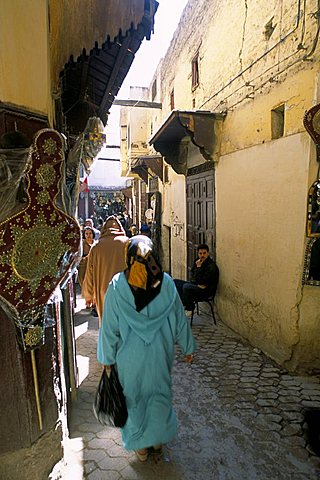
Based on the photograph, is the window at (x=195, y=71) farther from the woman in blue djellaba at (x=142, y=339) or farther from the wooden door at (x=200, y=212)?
the woman in blue djellaba at (x=142, y=339)

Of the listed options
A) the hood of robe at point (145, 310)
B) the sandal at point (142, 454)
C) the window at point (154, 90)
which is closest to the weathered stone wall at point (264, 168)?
the hood of robe at point (145, 310)

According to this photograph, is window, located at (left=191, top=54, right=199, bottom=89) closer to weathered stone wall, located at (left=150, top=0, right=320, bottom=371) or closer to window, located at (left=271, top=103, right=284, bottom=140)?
weathered stone wall, located at (left=150, top=0, right=320, bottom=371)

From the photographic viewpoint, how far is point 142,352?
2311 millimetres

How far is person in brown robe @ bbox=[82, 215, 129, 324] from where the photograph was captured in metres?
4.04

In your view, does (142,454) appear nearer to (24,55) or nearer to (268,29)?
(24,55)

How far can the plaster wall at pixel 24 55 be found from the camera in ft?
6.19

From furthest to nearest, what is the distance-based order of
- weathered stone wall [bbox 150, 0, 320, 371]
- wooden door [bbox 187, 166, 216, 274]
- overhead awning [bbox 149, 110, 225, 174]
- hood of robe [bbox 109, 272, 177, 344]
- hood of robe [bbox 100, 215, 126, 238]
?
wooden door [bbox 187, 166, 216, 274], overhead awning [bbox 149, 110, 225, 174], hood of robe [bbox 100, 215, 126, 238], weathered stone wall [bbox 150, 0, 320, 371], hood of robe [bbox 109, 272, 177, 344]

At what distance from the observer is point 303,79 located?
11.4ft

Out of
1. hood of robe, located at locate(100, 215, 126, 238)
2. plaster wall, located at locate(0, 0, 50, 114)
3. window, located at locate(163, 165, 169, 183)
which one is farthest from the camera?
window, located at locate(163, 165, 169, 183)

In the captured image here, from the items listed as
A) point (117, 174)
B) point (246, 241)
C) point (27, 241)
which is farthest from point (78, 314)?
point (117, 174)

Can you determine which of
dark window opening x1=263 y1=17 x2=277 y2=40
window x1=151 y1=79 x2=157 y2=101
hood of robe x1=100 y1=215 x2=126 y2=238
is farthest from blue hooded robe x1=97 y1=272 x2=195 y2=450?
window x1=151 y1=79 x2=157 y2=101

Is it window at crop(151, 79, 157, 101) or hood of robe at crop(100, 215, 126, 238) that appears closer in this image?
hood of robe at crop(100, 215, 126, 238)

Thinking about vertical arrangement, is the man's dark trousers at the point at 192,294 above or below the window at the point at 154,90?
below

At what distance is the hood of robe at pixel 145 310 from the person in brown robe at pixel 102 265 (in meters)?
1.69
